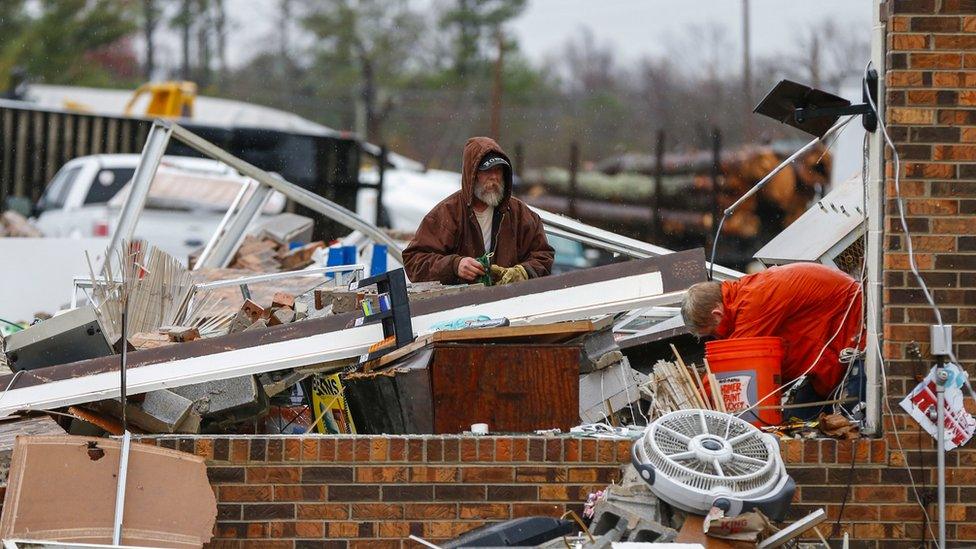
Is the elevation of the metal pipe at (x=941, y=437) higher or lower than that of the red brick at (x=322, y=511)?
higher

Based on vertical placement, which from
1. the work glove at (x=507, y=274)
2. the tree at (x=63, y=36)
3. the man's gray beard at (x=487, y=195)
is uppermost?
the tree at (x=63, y=36)

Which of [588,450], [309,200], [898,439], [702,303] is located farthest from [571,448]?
[309,200]

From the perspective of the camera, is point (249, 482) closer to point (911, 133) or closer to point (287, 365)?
point (287, 365)

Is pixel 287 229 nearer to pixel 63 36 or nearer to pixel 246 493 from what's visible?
pixel 246 493

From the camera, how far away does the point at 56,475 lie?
5.16 metres

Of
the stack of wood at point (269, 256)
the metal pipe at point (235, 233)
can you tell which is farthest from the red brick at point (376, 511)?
the metal pipe at point (235, 233)

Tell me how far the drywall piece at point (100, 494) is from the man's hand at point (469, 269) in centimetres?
198

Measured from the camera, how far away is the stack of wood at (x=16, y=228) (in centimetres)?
1575

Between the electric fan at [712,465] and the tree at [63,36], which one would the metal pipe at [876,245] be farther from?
the tree at [63,36]

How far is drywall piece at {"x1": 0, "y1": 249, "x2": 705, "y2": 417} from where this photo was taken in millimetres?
5742

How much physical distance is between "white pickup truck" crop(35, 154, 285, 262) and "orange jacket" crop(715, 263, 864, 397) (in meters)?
10.6

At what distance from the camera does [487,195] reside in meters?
7.24

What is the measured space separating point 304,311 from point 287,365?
944mm

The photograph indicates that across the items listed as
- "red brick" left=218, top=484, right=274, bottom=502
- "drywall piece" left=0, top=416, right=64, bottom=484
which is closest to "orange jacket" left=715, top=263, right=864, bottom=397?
"red brick" left=218, top=484, right=274, bottom=502
